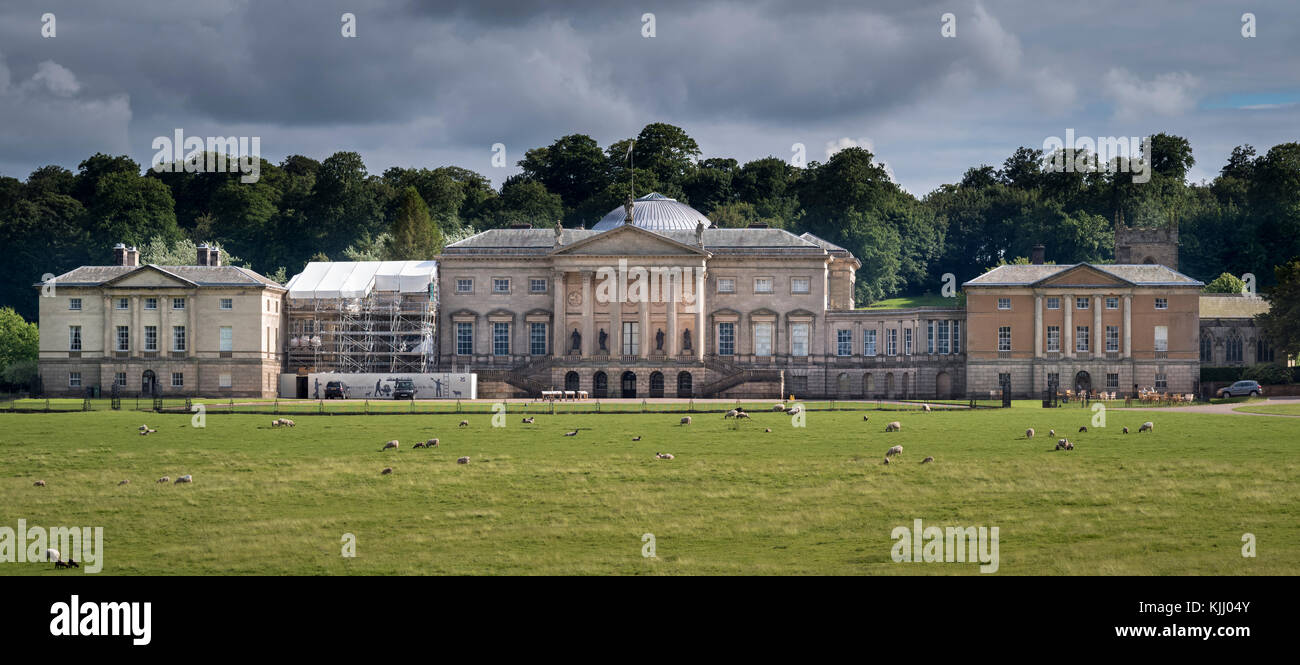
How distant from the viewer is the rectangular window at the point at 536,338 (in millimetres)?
105500

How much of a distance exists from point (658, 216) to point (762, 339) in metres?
14.9

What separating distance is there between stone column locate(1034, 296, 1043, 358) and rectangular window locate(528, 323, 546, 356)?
31.9 meters

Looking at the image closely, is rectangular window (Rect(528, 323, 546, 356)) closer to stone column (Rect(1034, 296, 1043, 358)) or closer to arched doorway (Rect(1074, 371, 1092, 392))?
stone column (Rect(1034, 296, 1043, 358))

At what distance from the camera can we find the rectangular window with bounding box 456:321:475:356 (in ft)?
346

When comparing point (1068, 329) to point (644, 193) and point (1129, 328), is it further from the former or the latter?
point (644, 193)

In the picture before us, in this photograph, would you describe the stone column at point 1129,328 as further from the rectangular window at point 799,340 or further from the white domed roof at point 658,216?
the white domed roof at point 658,216

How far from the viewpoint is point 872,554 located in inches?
1259

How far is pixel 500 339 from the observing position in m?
106

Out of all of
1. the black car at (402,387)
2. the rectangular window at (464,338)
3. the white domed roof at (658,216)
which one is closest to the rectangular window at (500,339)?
the rectangular window at (464,338)

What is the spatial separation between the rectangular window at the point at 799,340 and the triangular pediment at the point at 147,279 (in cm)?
3906

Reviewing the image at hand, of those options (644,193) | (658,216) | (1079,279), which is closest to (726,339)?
(658,216)
